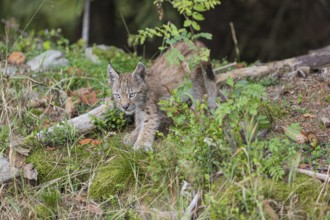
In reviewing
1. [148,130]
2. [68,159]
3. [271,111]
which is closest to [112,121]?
[148,130]

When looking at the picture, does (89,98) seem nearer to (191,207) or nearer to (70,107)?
(70,107)

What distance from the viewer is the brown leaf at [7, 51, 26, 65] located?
782cm

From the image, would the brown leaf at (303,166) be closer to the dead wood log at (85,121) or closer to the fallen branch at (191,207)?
the fallen branch at (191,207)

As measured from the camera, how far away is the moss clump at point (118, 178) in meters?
5.54

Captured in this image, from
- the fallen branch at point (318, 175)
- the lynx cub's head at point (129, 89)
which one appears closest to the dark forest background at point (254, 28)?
the lynx cub's head at point (129, 89)

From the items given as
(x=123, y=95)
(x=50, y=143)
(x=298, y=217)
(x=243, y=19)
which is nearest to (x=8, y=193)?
(x=50, y=143)

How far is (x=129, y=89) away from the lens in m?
6.32

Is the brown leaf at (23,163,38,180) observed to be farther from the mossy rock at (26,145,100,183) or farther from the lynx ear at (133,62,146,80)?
the lynx ear at (133,62,146,80)

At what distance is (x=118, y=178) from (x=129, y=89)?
102 centimetres

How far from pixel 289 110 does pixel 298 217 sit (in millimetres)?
1615

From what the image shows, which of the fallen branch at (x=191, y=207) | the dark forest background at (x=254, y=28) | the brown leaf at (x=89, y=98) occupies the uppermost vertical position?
the brown leaf at (x=89, y=98)

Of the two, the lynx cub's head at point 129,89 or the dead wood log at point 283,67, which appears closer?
the lynx cub's head at point 129,89

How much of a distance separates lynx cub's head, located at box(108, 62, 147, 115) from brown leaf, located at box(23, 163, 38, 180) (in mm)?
960

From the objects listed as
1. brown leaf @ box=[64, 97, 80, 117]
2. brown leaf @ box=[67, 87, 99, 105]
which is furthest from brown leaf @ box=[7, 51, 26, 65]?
brown leaf @ box=[64, 97, 80, 117]
